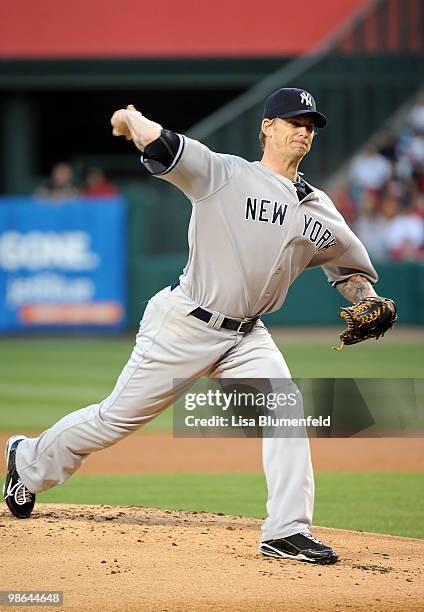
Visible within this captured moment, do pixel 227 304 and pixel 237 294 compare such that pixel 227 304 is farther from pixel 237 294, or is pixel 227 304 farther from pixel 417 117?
pixel 417 117

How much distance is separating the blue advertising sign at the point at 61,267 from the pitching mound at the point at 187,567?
9.89m

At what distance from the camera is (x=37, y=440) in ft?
18.1

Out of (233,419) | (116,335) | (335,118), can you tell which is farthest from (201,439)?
(335,118)

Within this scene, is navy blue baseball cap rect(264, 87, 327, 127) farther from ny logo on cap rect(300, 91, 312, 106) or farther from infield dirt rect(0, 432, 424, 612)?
infield dirt rect(0, 432, 424, 612)

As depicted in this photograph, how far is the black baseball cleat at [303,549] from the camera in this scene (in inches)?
195

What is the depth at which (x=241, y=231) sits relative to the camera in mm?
5027

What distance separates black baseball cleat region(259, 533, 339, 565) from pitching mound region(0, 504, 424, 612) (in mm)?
45

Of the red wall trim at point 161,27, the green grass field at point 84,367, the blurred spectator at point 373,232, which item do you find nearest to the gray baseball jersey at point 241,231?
the green grass field at point 84,367

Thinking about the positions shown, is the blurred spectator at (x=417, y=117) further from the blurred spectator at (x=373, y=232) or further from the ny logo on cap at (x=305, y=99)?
the ny logo on cap at (x=305, y=99)

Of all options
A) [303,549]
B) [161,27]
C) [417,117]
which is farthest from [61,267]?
[303,549]

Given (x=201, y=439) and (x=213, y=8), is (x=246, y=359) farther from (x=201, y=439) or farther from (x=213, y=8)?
(x=213, y=8)

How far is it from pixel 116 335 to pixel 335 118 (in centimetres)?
530

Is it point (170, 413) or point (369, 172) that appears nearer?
point (170, 413)

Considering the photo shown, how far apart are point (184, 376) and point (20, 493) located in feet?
3.59
